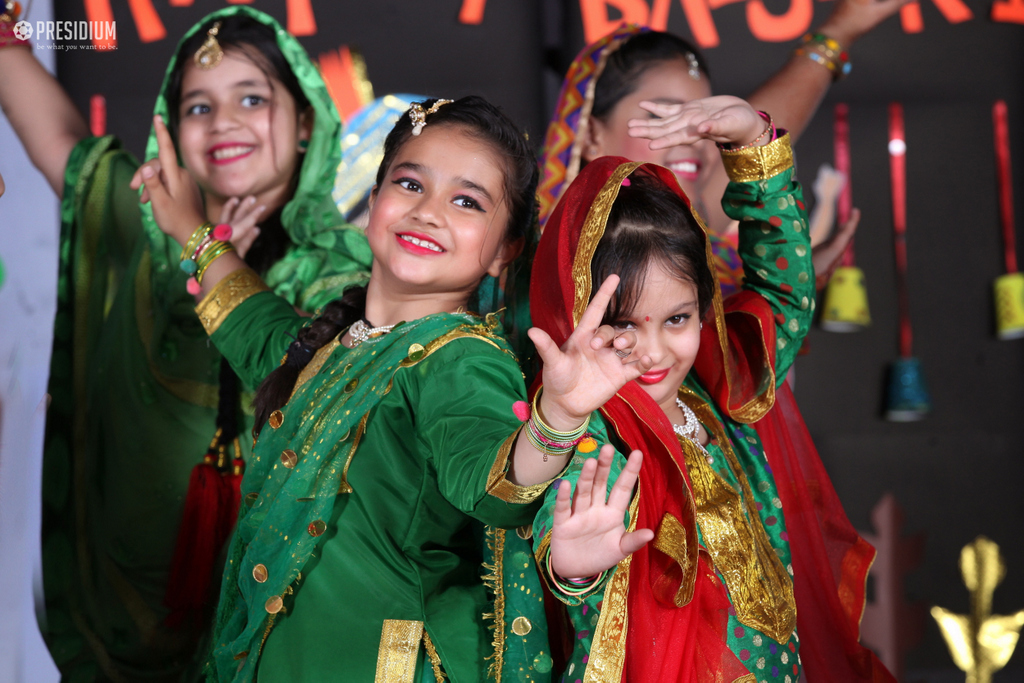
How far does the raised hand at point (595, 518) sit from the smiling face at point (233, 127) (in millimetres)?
1449

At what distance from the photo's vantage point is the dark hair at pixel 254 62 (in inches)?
82.4

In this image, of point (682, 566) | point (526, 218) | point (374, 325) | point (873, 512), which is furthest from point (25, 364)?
point (873, 512)

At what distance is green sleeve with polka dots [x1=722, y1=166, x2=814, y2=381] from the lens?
148 cm

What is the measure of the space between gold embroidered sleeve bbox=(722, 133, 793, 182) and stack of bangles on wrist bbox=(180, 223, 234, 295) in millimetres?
935

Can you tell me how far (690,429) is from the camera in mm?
1393

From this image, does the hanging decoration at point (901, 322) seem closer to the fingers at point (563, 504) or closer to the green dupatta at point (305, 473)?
the green dupatta at point (305, 473)

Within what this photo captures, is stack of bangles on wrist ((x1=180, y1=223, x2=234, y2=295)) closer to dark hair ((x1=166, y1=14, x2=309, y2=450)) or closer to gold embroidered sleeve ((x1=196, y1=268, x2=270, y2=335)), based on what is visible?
gold embroidered sleeve ((x1=196, y1=268, x2=270, y2=335))

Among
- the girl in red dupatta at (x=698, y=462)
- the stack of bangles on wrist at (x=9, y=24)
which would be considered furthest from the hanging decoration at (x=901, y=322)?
the stack of bangles on wrist at (x=9, y=24)

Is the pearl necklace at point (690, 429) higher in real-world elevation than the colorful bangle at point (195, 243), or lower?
lower

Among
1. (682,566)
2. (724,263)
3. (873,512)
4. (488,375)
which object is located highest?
(724,263)

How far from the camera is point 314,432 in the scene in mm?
1239

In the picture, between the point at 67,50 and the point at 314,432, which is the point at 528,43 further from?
the point at 314,432

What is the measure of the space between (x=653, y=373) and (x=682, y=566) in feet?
0.93

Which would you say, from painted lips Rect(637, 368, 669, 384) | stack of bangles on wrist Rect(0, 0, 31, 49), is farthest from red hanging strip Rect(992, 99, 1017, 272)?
stack of bangles on wrist Rect(0, 0, 31, 49)
